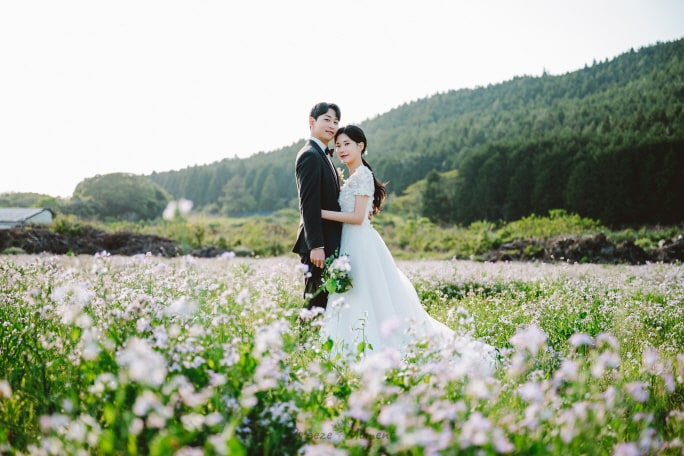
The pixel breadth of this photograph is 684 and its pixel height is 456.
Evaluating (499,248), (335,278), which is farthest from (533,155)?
(335,278)

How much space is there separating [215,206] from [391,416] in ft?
272

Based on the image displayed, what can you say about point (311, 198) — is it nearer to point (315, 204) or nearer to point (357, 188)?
point (315, 204)

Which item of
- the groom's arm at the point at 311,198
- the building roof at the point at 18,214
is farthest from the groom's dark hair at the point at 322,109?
the building roof at the point at 18,214

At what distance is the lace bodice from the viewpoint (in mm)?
4719

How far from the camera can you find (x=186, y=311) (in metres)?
2.55

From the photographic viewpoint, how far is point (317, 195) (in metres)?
4.64

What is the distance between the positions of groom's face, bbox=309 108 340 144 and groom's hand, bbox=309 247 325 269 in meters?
1.28

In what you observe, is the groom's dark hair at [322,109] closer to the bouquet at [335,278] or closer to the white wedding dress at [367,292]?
the white wedding dress at [367,292]

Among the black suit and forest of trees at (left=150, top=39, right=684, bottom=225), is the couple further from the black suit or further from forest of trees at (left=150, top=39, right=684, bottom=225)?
forest of trees at (left=150, top=39, right=684, bottom=225)

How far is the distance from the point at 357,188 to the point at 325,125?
0.80m

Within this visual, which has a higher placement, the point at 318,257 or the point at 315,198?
the point at 315,198

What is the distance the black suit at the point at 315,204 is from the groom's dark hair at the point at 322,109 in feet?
1.10

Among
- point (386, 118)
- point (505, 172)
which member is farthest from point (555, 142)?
point (386, 118)

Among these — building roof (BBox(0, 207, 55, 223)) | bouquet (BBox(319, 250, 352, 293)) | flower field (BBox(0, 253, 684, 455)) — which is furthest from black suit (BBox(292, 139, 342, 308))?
building roof (BBox(0, 207, 55, 223))
